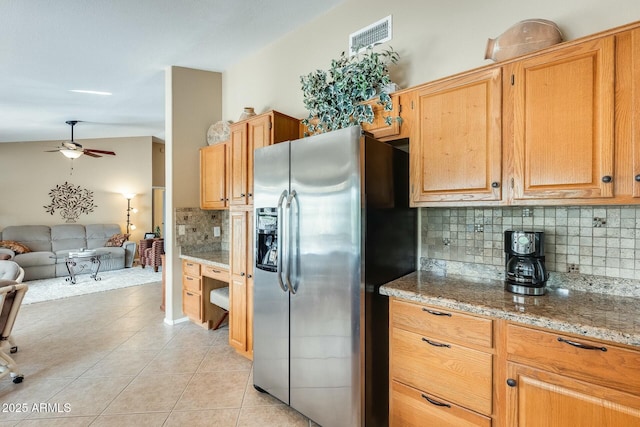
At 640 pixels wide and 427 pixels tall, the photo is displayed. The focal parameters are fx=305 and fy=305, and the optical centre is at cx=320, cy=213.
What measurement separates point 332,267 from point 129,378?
209 cm

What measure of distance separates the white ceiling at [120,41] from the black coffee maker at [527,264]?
2480 millimetres

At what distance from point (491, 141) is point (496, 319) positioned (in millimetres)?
926

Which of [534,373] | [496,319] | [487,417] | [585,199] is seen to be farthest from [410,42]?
[487,417]

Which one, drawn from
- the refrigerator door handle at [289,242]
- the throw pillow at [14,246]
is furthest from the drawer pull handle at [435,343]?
the throw pillow at [14,246]

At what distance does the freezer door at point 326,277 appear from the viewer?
171 centimetres

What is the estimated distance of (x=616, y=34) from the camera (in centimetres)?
136

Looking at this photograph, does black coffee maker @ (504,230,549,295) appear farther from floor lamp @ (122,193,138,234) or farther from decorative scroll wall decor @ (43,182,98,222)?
decorative scroll wall decor @ (43,182,98,222)

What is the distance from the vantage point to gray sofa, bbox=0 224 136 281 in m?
6.11

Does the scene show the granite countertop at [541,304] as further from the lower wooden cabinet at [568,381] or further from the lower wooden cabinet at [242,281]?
the lower wooden cabinet at [242,281]

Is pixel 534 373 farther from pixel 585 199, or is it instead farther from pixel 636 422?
pixel 585 199

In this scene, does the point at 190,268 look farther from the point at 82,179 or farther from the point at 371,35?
the point at 82,179

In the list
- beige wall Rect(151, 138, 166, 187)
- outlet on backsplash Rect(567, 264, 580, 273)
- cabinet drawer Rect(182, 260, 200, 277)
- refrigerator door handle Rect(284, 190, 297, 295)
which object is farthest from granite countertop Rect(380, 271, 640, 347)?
beige wall Rect(151, 138, 166, 187)

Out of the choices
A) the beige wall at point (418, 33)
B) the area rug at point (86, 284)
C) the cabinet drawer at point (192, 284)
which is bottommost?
the area rug at point (86, 284)

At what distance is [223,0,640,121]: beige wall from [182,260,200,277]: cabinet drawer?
1.94m
